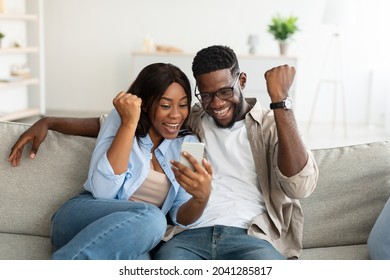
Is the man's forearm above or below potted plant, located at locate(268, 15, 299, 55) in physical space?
below

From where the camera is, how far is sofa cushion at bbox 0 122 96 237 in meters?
2.30

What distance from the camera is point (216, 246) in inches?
78.9

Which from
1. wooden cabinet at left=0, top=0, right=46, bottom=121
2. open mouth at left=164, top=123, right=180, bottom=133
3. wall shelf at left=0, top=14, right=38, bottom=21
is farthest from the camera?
wooden cabinet at left=0, top=0, right=46, bottom=121

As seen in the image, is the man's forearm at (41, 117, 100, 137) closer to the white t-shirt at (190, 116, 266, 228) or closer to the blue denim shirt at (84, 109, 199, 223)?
the blue denim shirt at (84, 109, 199, 223)

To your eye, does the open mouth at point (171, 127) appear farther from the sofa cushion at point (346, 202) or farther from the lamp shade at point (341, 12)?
the lamp shade at point (341, 12)

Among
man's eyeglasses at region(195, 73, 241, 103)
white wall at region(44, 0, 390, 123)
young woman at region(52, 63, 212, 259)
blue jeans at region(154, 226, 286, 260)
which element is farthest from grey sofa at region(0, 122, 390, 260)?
white wall at region(44, 0, 390, 123)

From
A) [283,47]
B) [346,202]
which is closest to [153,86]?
[346,202]

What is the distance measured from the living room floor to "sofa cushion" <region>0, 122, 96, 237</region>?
13.9ft

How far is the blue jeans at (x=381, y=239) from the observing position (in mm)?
1969

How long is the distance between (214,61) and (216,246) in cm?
62

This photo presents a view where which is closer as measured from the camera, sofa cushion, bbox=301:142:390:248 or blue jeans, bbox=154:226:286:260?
blue jeans, bbox=154:226:286:260

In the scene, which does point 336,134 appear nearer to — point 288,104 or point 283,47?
point 283,47

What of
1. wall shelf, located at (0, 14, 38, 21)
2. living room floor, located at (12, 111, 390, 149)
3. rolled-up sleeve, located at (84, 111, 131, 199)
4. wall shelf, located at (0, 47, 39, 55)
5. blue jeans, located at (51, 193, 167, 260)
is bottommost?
living room floor, located at (12, 111, 390, 149)
